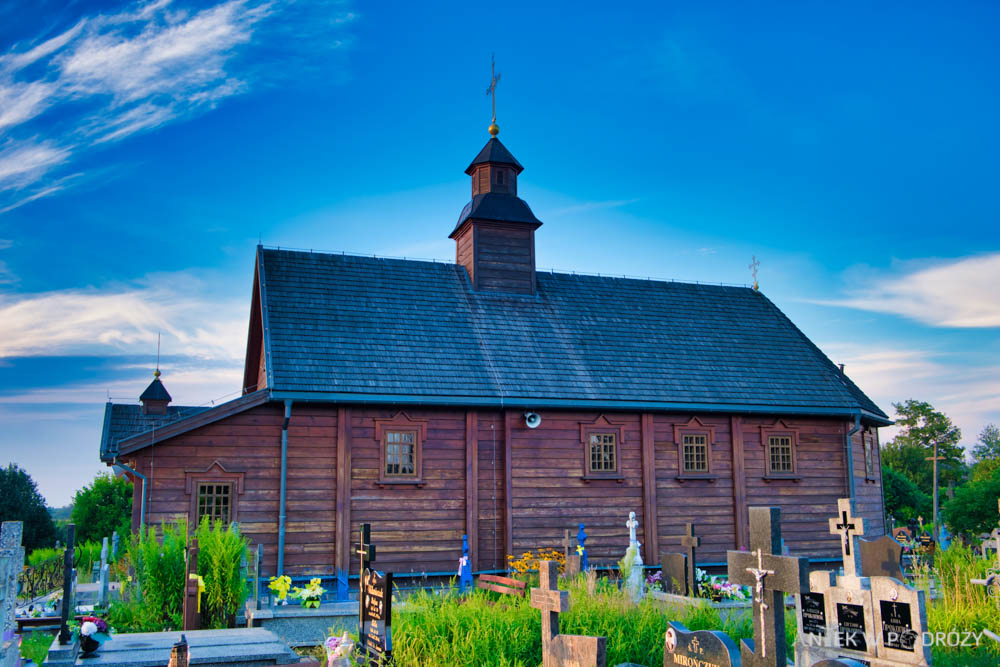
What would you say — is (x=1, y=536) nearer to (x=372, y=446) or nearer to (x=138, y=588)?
(x=138, y=588)

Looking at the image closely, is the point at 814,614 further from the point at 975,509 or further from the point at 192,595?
the point at 975,509

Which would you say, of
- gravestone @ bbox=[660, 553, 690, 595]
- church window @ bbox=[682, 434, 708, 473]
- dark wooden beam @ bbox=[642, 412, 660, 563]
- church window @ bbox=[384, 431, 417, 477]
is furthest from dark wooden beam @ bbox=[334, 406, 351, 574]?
church window @ bbox=[682, 434, 708, 473]

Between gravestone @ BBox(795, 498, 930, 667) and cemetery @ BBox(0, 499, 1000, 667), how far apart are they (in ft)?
0.04

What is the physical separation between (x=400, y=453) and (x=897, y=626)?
10.1 metres

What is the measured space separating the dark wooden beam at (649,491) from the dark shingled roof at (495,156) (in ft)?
24.3

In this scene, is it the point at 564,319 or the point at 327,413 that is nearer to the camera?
the point at 327,413

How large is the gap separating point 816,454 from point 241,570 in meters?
13.3

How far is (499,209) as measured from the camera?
19.8 metres

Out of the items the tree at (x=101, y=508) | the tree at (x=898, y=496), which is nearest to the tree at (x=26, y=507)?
the tree at (x=101, y=508)

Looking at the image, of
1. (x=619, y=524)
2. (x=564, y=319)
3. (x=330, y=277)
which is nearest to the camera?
(x=619, y=524)

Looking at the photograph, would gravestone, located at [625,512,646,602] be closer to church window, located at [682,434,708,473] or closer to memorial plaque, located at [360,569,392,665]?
church window, located at [682,434,708,473]

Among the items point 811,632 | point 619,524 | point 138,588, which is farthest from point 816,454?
point 138,588

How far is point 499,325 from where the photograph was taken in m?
18.6

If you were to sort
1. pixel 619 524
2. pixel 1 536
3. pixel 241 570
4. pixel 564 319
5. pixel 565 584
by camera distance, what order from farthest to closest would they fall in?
pixel 564 319 < pixel 619 524 < pixel 241 570 < pixel 565 584 < pixel 1 536
